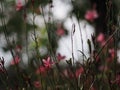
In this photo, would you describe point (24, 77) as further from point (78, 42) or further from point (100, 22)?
point (100, 22)

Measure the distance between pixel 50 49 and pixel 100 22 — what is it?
6.25 metres

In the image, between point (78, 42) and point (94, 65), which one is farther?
point (78, 42)

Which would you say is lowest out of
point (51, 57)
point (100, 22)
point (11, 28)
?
point (51, 57)

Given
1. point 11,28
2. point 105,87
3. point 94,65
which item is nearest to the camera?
point 94,65

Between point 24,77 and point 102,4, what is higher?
point 102,4

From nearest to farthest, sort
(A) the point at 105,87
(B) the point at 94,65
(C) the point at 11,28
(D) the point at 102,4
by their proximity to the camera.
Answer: (B) the point at 94,65, (A) the point at 105,87, (D) the point at 102,4, (C) the point at 11,28

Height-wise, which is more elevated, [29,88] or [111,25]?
[111,25]

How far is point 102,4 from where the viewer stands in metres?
9.05

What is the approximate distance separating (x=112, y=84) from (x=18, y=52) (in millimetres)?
1180

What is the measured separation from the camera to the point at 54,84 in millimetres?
3281

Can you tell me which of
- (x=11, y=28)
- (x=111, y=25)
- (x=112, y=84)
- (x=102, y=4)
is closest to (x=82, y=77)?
(x=112, y=84)

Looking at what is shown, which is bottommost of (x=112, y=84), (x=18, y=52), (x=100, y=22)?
(x=112, y=84)

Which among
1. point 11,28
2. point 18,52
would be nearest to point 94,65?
point 18,52

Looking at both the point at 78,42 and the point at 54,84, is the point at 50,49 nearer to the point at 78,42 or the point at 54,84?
the point at 54,84
